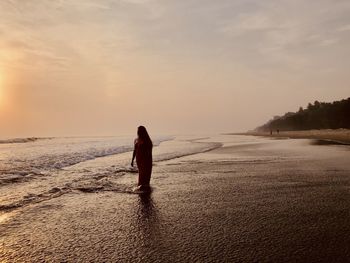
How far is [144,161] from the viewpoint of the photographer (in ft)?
42.3

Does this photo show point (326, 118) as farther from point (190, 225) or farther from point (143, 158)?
point (190, 225)

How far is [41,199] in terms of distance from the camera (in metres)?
10.9

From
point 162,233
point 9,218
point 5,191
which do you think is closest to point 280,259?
point 162,233

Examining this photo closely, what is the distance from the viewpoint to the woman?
41.8 feet

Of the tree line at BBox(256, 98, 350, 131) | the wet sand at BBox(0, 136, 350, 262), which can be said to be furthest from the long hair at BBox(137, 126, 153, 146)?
the tree line at BBox(256, 98, 350, 131)

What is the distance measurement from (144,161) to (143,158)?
13 centimetres

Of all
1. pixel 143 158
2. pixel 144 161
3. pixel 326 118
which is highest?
pixel 326 118

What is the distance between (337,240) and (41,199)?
8.54 m

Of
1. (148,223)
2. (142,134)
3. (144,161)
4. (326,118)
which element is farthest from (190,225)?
(326,118)

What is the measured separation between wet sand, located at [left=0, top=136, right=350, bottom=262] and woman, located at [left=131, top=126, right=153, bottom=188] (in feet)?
2.78

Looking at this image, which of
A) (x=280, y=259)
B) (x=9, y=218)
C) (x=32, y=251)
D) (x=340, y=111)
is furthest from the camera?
(x=340, y=111)

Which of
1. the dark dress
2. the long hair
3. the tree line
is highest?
the tree line

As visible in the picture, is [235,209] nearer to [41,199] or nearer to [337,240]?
[337,240]

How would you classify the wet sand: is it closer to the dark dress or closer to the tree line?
the dark dress
